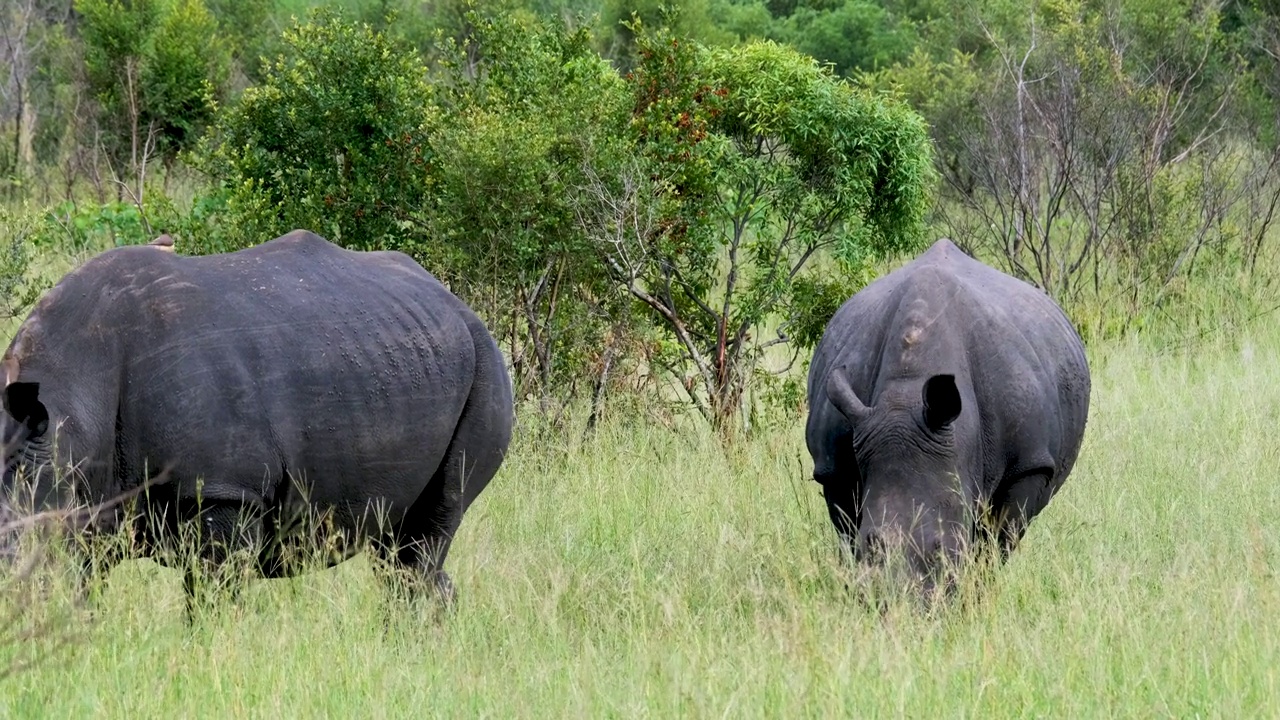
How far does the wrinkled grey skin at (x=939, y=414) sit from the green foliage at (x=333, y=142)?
394 centimetres

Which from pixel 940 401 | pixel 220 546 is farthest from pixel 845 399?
pixel 220 546

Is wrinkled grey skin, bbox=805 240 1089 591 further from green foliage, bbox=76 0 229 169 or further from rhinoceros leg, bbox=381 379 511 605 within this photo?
green foliage, bbox=76 0 229 169

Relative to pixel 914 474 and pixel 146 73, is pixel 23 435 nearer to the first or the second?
pixel 914 474

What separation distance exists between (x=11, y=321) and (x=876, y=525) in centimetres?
878

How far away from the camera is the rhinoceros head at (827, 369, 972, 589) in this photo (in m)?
5.84

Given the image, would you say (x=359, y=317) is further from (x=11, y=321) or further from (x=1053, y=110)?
(x=1053, y=110)

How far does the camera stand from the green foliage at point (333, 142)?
1010 centimetres

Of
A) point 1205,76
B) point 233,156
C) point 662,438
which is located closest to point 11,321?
point 233,156

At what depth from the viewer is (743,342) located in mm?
11438

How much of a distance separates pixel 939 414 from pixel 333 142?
5.47m

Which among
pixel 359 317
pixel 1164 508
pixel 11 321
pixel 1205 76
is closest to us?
pixel 359 317

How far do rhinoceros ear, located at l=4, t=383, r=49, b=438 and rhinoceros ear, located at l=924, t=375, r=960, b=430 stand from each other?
9.67 feet

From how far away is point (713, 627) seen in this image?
620 cm

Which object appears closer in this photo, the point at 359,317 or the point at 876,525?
the point at 876,525
